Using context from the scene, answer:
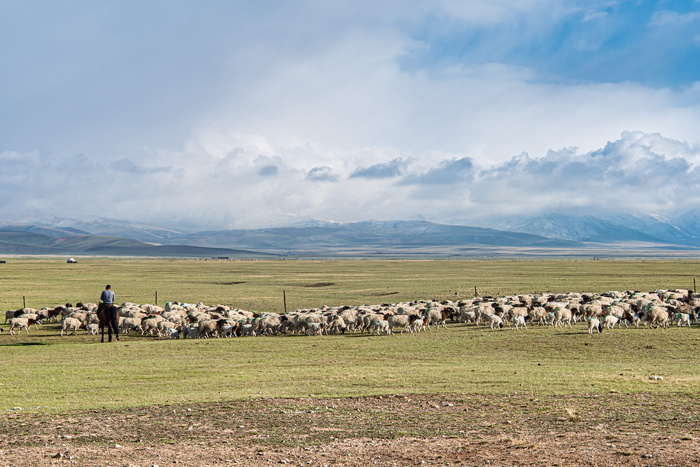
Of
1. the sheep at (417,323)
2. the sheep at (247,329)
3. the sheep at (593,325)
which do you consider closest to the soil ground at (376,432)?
the sheep at (593,325)

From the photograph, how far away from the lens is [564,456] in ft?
31.3

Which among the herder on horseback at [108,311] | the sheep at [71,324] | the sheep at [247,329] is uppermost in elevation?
the herder on horseback at [108,311]

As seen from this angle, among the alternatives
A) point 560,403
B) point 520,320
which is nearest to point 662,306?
point 520,320

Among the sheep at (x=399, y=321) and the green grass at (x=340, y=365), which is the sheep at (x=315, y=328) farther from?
the sheep at (x=399, y=321)

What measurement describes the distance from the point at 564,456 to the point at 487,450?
1.25 meters

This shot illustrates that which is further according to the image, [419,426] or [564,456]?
[419,426]

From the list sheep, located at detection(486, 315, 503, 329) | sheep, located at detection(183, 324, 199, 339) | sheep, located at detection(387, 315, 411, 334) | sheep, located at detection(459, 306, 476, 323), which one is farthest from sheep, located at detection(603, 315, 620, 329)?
sheep, located at detection(183, 324, 199, 339)

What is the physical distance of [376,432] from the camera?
1127 centimetres

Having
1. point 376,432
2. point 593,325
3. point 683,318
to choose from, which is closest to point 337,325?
point 593,325

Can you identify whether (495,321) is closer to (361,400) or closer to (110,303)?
(361,400)

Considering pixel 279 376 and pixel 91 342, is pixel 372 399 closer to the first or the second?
pixel 279 376

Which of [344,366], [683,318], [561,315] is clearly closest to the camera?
[344,366]

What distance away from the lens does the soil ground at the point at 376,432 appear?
31.7ft

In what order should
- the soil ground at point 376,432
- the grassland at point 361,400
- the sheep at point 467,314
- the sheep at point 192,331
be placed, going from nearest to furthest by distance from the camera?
the soil ground at point 376,432 → the grassland at point 361,400 → the sheep at point 192,331 → the sheep at point 467,314
